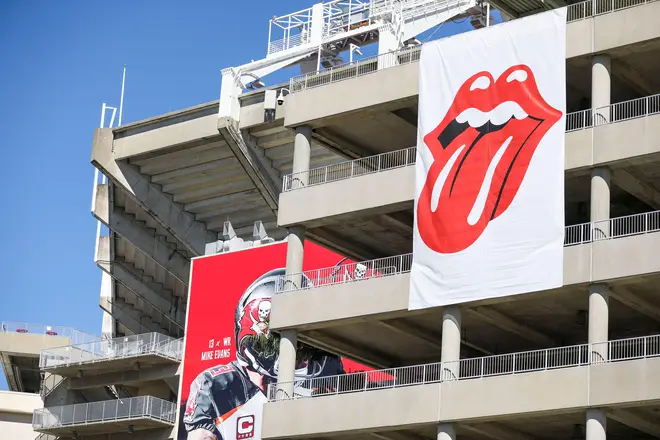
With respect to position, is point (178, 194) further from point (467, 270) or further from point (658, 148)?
point (658, 148)

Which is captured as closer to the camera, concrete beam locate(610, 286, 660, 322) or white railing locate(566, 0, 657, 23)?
concrete beam locate(610, 286, 660, 322)

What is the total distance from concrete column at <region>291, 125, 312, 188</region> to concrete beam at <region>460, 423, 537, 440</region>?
480 inches

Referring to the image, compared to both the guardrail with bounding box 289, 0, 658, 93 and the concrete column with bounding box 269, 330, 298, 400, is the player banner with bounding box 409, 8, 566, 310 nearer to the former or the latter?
the guardrail with bounding box 289, 0, 658, 93

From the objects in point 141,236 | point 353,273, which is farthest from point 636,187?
point 141,236

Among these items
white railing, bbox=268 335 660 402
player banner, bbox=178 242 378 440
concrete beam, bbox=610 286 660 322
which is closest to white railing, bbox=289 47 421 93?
white railing, bbox=268 335 660 402

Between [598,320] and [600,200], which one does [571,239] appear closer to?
[600,200]

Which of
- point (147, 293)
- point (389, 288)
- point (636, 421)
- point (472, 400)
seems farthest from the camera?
point (147, 293)

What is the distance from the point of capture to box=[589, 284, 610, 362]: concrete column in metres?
45.4

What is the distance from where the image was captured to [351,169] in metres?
57.4

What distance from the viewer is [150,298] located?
91438 millimetres

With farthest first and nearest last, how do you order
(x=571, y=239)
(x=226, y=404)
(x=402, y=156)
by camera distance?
(x=226, y=404) < (x=402, y=156) < (x=571, y=239)

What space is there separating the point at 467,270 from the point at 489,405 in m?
5.11

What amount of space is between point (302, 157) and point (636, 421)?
1690 cm

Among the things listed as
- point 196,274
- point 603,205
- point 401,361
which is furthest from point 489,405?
point 196,274
